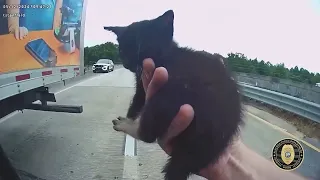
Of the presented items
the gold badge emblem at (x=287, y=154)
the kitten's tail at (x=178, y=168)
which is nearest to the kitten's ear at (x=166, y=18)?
the kitten's tail at (x=178, y=168)

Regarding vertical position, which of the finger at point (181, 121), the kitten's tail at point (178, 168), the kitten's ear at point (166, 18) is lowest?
the kitten's tail at point (178, 168)

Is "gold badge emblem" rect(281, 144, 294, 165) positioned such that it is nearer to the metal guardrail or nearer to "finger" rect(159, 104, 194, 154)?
the metal guardrail

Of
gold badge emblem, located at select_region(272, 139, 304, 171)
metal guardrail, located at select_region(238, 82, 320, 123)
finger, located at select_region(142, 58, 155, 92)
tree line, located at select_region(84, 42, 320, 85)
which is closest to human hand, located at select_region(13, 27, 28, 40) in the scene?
tree line, located at select_region(84, 42, 320, 85)

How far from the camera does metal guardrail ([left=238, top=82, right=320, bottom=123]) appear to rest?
1626 millimetres

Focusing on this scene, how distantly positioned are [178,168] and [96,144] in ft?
1.33

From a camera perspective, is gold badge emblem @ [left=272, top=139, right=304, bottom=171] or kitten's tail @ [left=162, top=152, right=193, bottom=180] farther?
gold badge emblem @ [left=272, top=139, right=304, bottom=171]

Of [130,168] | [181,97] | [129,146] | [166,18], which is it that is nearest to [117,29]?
[166,18]

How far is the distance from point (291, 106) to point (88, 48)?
971 mm

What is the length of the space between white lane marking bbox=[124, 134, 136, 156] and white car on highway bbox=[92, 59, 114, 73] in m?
0.30

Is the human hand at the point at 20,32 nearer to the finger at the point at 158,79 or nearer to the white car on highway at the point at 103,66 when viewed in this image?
the white car on highway at the point at 103,66

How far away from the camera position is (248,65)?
1.66m

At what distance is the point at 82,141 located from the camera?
1691mm

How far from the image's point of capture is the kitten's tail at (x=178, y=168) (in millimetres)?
1469

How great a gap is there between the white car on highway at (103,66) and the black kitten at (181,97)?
101mm
